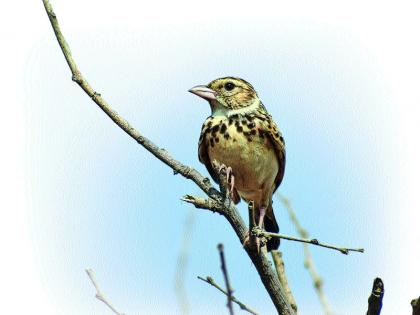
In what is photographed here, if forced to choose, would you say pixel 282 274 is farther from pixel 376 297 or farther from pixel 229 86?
pixel 229 86

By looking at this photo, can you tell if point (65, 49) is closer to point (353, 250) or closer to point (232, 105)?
point (353, 250)

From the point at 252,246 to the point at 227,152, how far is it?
200cm

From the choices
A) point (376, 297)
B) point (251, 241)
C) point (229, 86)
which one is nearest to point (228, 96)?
point (229, 86)

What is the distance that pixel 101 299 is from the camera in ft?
9.84

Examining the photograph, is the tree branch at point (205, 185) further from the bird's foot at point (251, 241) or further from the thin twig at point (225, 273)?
the thin twig at point (225, 273)

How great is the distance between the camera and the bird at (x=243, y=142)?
5672 mm

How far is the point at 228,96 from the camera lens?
6180mm

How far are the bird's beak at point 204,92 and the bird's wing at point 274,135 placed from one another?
48 cm

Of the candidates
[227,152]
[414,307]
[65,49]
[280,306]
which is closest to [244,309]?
[280,306]

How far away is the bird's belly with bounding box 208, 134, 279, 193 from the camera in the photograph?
222 inches

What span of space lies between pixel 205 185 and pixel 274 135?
212 centimetres

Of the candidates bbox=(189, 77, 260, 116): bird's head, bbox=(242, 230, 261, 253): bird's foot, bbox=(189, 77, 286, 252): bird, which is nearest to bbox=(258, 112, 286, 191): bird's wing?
bbox=(189, 77, 286, 252): bird

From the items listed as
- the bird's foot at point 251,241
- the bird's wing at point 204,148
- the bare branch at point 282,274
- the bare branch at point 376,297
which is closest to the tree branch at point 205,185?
the bird's foot at point 251,241

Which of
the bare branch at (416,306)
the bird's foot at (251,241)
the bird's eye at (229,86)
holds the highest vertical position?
the bird's eye at (229,86)
